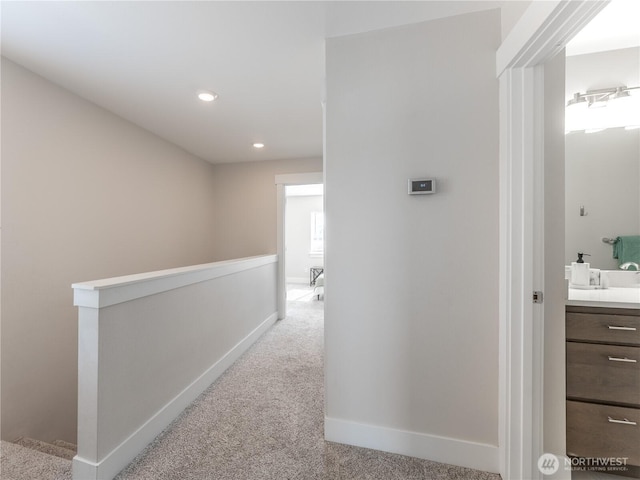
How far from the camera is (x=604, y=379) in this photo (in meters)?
1.29

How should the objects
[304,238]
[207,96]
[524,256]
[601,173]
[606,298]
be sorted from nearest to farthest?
[524,256]
[606,298]
[601,173]
[207,96]
[304,238]

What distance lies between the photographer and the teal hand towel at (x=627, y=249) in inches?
66.6

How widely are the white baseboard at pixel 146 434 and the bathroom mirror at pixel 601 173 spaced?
273 centimetres

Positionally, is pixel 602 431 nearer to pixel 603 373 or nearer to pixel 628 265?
pixel 603 373

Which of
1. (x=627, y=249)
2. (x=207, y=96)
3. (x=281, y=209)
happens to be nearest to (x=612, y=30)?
(x=627, y=249)

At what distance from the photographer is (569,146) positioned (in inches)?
71.5

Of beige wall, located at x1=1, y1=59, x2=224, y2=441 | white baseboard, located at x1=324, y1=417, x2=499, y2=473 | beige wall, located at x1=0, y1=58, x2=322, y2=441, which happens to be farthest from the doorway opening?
white baseboard, located at x1=324, y1=417, x2=499, y2=473

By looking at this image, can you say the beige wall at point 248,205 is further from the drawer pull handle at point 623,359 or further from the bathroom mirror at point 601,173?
the drawer pull handle at point 623,359

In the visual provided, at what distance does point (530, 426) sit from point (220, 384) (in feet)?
6.60

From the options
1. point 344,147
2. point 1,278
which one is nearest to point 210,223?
point 1,278

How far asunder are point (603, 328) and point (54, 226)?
3472 millimetres

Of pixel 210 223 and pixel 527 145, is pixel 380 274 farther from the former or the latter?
pixel 210 223

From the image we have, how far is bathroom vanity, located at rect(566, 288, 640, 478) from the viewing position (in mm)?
1262

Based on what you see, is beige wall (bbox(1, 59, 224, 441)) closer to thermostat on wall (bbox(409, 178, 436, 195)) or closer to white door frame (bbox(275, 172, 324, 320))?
white door frame (bbox(275, 172, 324, 320))
